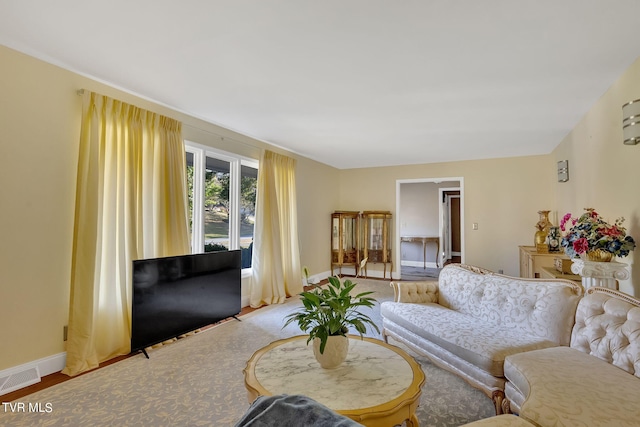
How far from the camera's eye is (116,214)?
9.48 ft

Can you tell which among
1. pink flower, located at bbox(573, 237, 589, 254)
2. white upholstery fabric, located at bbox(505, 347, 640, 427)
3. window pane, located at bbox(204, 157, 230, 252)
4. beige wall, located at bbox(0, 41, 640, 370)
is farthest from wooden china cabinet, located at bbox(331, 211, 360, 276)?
white upholstery fabric, located at bbox(505, 347, 640, 427)

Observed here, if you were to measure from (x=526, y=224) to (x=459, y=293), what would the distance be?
142 inches

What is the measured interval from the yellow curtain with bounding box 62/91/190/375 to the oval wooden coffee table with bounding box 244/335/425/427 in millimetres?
1709

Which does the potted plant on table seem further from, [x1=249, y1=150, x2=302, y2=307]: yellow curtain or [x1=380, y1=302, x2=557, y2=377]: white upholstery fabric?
[x1=249, y1=150, x2=302, y2=307]: yellow curtain

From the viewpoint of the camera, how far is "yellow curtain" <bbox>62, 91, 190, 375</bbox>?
262cm

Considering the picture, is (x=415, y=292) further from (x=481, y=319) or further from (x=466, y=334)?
(x=466, y=334)

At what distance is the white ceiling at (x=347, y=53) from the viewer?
1833 millimetres

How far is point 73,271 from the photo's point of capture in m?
2.59

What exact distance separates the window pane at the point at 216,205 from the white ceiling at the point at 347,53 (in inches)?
29.4

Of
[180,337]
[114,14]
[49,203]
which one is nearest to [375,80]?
[114,14]

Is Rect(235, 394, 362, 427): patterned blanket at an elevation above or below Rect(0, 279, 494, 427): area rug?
above

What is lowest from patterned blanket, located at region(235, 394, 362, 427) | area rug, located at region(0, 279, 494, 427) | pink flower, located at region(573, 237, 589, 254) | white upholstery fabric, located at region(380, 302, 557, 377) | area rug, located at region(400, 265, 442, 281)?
area rug, located at region(0, 279, 494, 427)

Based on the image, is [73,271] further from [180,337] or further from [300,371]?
[300,371]

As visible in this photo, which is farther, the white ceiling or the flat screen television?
the flat screen television
